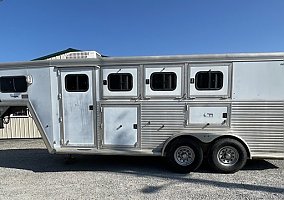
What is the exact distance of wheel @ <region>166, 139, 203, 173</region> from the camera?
519cm

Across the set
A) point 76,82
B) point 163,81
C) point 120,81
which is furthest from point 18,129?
point 163,81

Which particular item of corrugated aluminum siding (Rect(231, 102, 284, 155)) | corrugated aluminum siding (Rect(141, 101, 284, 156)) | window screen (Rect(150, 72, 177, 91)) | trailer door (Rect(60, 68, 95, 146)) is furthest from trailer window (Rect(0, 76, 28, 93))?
corrugated aluminum siding (Rect(231, 102, 284, 155))

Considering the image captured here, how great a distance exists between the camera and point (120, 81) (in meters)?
5.35

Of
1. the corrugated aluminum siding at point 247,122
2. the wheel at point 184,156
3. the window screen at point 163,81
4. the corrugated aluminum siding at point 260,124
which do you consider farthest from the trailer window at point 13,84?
the corrugated aluminum siding at point 260,124

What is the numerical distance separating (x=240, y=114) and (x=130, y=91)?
2.49 meters

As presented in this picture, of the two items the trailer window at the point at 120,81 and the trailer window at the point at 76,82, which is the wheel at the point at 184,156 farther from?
the trailer window at the point at 76,82

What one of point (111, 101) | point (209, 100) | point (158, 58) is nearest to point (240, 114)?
point (209, 100)

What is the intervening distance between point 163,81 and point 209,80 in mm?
1017

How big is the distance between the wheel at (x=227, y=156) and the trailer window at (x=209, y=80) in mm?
1219

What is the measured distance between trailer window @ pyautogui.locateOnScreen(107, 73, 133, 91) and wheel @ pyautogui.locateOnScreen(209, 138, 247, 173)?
2369mm

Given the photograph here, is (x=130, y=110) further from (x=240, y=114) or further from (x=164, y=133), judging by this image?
(x=240, y=114)

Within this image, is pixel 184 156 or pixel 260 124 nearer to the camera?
pixel 260 124

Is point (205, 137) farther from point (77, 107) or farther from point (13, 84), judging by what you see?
point (13, 84)

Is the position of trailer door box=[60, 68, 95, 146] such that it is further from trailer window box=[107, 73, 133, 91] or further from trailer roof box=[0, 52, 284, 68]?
trailer window box=[107, 73, 133, 91]
